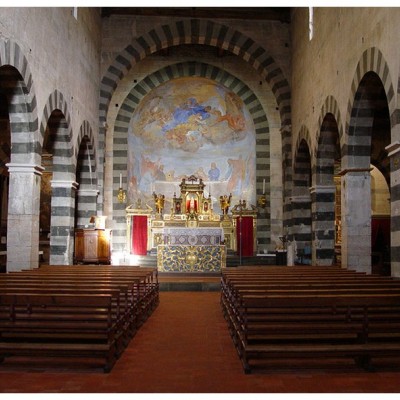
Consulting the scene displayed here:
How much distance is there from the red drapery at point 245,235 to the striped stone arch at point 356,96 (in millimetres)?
7884

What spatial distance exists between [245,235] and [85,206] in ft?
20.4

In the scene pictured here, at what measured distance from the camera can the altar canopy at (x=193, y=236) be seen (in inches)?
539

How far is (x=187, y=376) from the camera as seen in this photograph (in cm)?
457

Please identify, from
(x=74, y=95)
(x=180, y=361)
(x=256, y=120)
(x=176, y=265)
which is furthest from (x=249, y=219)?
(x=180, y=361)

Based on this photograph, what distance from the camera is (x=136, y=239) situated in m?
18.8

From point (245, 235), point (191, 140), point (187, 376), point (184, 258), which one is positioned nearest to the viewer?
point (187, 376)

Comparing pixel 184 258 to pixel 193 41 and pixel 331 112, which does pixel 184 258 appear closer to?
pixel 331 112

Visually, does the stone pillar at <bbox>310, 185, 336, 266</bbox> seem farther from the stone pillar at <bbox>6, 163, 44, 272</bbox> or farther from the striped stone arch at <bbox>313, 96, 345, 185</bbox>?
the stone pillar at <bbox>6, 163, 44, 272</bbox>

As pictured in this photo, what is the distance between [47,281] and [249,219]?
1306 cm

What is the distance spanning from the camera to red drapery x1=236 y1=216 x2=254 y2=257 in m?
18.7

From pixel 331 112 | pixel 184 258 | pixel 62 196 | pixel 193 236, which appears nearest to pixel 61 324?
pixel 184 258

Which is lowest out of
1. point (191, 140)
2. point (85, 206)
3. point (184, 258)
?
point (184, 258)

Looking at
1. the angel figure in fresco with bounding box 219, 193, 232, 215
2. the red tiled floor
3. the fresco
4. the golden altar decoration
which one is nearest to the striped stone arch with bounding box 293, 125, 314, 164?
the angel figure in fresco with bounding box 219, 193, 232, 215

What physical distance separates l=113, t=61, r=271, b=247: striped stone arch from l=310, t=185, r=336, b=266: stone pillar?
5.36 meters
